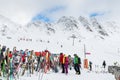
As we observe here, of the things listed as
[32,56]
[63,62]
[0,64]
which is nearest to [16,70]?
[0,64]

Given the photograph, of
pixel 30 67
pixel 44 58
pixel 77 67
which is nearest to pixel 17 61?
pixel 30 67

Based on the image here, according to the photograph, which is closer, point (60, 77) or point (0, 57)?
point (0, 57)

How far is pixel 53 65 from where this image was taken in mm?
27156

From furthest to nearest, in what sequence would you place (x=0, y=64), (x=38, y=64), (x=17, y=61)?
(x=38, y=64) → (x=17, y=61) → (x=0, y=64)

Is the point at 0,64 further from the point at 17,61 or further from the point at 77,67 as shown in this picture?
the point at 77,67

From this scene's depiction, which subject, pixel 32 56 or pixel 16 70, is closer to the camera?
pixel 16 70

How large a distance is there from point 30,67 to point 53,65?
2.88 m

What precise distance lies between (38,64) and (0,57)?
3947 mm

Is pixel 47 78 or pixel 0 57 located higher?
pixel 0 57

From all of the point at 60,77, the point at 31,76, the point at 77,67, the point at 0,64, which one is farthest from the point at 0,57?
the point at 77,67

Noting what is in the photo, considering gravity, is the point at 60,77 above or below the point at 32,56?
below

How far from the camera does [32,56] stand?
987 inches

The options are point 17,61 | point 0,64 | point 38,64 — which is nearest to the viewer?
point 0,64

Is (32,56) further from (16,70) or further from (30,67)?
(16,70)
